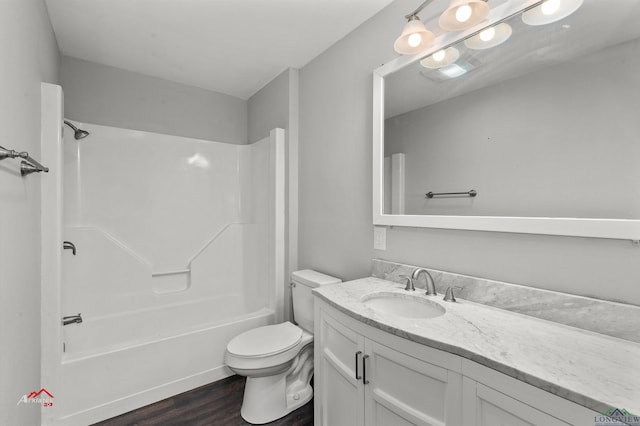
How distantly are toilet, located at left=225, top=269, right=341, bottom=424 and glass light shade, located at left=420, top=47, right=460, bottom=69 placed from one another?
1.39m

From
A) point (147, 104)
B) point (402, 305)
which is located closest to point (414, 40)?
point (402, 305)

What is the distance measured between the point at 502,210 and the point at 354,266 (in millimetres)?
967

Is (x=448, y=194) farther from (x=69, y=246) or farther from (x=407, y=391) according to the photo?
(x=69, y=246)

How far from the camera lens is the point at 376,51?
1.73 meters

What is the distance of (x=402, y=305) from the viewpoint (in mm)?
1387

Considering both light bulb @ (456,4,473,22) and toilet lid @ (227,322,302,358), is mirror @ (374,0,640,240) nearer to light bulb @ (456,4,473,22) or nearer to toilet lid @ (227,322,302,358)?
light bulb @ (456,4,473,22)

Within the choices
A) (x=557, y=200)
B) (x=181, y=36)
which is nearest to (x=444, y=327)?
(x=557, y=200)

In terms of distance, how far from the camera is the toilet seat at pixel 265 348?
5.34 feet

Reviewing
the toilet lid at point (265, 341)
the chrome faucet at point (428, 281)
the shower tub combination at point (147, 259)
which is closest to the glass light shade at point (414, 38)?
the chrome faucet at point (428, 281)

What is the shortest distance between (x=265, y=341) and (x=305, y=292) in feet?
1.39

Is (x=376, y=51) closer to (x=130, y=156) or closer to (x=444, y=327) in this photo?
(x=444, y=327)

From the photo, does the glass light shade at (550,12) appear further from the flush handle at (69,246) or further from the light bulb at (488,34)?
the flush handle at (69,246)

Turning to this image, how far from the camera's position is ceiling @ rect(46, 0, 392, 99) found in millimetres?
1690

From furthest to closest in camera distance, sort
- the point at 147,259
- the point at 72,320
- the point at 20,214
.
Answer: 1. the point at 147,259
2. the point at 72,320
3. the point at 20,214
